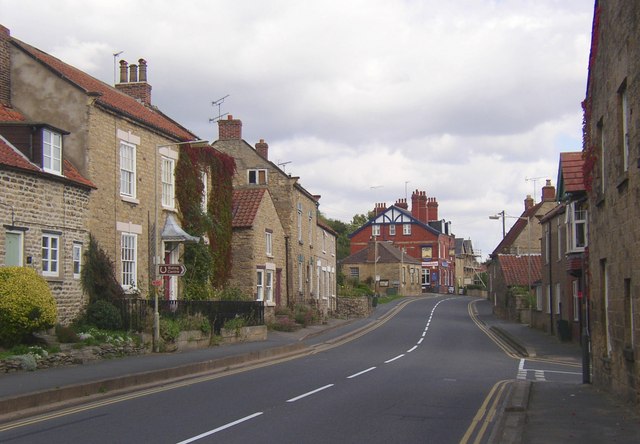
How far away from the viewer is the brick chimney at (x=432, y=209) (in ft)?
343

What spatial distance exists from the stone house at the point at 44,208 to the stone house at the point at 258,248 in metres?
13.3

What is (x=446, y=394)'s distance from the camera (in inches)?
621

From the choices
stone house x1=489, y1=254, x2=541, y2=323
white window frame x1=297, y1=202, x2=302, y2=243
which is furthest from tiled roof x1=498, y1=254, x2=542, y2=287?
white window frame x1=297, y1=202, x2=302, y2=243

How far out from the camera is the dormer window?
21.1 meters

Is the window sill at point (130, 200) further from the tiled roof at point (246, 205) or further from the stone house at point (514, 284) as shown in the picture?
the stone house at point (514, 284)

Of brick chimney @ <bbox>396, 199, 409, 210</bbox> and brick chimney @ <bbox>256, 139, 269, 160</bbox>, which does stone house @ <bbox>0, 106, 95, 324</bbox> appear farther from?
brick chimney @ <bbox>396, 199, 409, 210</bbox>

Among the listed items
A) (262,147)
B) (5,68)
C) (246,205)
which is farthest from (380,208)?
(5,68)

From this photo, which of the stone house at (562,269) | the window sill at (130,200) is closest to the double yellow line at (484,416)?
the stone house at (562,269)

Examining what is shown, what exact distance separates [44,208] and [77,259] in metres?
2.33

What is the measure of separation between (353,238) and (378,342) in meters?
72.3

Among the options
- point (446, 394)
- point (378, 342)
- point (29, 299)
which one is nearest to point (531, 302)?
point (378, 342)

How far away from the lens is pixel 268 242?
3812cm

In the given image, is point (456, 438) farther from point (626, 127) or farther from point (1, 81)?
point (1, 81)

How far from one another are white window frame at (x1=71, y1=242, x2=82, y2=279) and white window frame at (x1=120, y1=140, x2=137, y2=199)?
336cm
